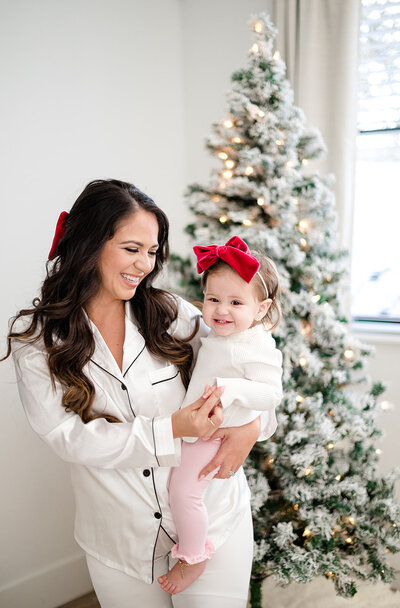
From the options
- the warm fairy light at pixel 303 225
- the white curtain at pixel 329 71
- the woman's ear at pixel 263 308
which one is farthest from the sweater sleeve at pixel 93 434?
the white curtain at pixel 329 71

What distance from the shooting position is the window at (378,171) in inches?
108

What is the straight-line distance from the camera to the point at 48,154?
2467 mm

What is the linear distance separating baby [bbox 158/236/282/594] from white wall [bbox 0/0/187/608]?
1.26m

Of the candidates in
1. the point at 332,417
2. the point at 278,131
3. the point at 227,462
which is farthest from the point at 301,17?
the point at 227,462

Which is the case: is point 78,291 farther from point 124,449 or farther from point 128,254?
point 124,449

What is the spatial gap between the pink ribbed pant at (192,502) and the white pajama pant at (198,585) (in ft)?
0.28

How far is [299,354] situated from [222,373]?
63 centimetres

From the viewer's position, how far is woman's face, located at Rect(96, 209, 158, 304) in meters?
1.45

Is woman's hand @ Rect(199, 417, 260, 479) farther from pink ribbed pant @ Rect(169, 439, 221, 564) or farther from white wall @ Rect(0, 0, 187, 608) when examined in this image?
white wall @ Rect(0, 0, 187, 608)

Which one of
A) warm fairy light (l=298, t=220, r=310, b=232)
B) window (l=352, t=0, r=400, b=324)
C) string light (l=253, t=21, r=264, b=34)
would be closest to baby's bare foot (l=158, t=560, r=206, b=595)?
warm fairy light (l=298, t=220, r=310, b=232)

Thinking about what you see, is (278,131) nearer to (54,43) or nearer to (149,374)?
(149,374)

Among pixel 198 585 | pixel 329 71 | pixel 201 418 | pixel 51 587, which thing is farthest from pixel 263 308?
pixel 51 587

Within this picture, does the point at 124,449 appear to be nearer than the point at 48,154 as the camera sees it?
Yes

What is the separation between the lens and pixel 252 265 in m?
1.39
